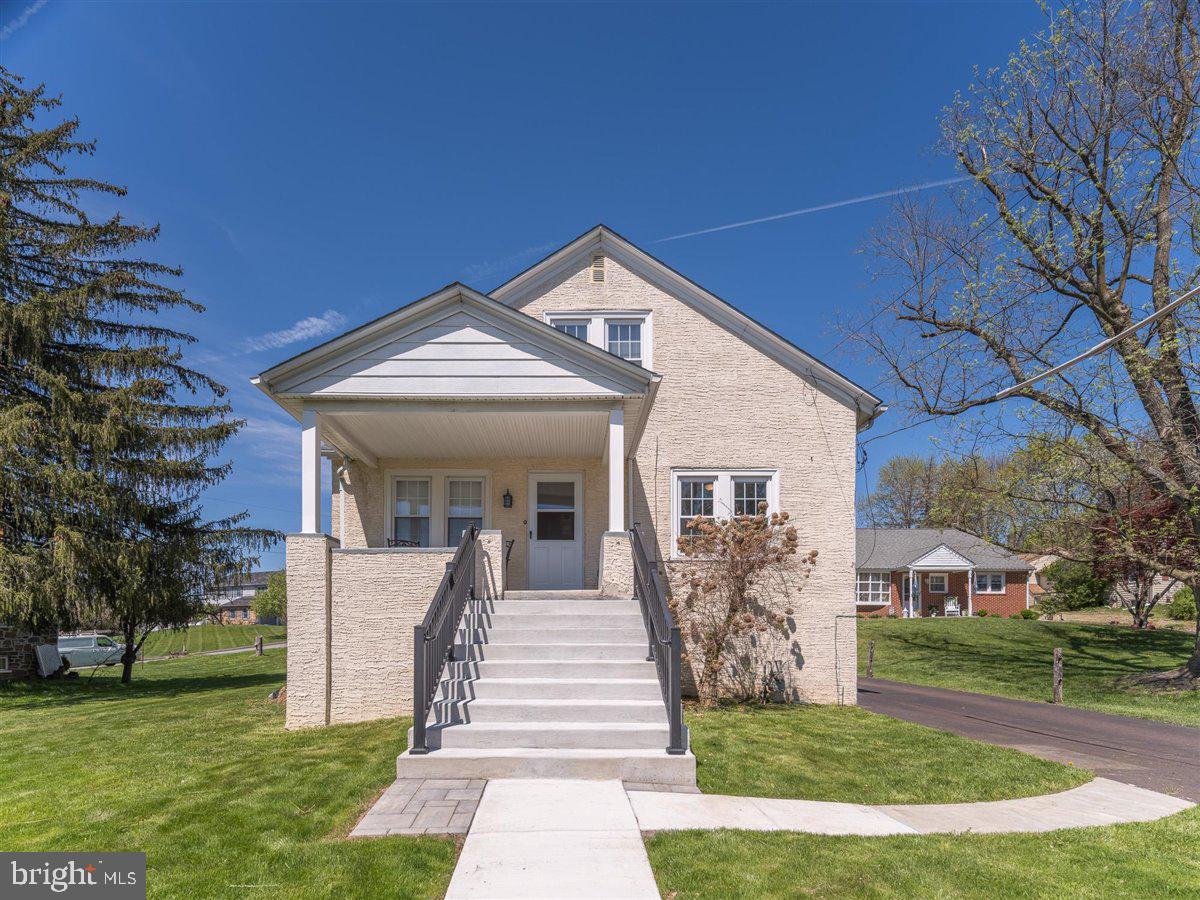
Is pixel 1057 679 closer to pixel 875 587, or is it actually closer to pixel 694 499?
pixel 694 499

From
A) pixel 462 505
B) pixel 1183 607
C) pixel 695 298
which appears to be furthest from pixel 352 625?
pixel 1183 607

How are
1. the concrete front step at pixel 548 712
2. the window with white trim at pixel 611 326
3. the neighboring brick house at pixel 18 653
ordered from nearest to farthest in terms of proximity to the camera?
the concrete front step at pixel 548 712, the window with white trim at pixel 611 326, the neighboring brick house at pixel 18 653

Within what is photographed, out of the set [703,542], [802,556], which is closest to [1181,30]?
[802,556]

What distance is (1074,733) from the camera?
30.0 ft

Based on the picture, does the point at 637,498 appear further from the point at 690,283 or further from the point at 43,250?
the point at 43,250

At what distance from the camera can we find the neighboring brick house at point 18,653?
14.6 meters

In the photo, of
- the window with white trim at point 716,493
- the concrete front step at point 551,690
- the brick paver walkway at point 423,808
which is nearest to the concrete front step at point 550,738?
the brick paver walkway at point 423,808

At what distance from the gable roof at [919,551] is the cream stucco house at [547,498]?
2581 centimetres

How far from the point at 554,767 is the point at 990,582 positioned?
36.3m

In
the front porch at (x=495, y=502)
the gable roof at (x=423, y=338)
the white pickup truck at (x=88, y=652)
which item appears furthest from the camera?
the white pickup truck at (x=88, y=652)

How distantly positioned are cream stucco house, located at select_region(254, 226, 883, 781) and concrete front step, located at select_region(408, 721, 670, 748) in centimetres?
2

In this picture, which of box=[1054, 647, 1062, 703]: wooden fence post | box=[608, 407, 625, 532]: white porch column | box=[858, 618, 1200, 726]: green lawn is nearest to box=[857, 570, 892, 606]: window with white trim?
box=[858, 618, 1200, 726]: green lawn

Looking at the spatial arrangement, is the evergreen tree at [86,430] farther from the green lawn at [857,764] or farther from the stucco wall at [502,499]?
the green lawn at [857,764]

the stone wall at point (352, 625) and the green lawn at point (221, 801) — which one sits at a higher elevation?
the stone wall at point (352, 625)
